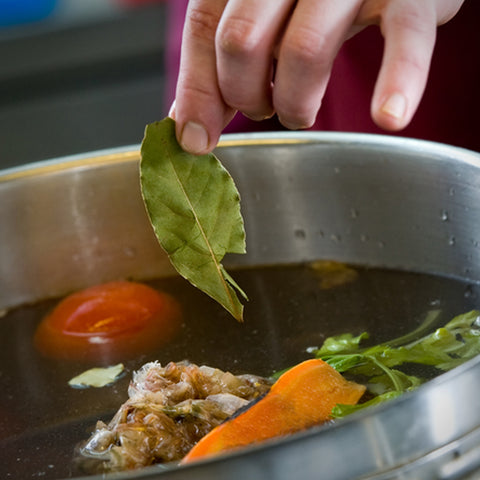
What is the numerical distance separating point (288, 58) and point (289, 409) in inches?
10.6

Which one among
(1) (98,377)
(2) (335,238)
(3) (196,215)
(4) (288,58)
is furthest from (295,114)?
(2) (335,238)

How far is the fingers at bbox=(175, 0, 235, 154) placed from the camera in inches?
29.2

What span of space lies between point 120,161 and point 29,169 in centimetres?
13

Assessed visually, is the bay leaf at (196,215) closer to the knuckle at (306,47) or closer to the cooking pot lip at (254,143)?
the knuckle at (306,47)

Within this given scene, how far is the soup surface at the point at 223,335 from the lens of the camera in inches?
34.9

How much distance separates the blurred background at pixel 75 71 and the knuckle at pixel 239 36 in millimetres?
2389

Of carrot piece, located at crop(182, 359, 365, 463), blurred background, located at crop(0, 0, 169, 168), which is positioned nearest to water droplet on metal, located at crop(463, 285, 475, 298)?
carrot piece, located at crop(182, 359, 365, 463)

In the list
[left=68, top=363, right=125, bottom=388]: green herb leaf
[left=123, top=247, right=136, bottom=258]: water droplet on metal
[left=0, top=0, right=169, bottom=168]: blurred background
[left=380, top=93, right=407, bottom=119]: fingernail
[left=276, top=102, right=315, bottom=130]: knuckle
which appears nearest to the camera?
[left=380, top=93, right=407, bottom=119]: fingernail

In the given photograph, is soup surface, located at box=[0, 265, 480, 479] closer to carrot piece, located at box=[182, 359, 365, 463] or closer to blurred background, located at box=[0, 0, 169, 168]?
carrot piece, located at box=[182, 359, 365, 463]

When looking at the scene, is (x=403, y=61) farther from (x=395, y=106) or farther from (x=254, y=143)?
(x=254, y=143)

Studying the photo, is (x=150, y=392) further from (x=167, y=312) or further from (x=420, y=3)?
(x=420, y=3)

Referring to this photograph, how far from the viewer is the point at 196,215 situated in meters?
0.87

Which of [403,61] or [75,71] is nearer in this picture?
[403,61]

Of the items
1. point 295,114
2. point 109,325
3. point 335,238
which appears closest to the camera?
point 295,114
